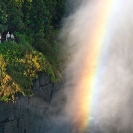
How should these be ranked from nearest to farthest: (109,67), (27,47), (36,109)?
(36,109) < (27,47) < (109,67)

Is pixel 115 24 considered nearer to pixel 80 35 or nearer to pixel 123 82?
pixel 80 35

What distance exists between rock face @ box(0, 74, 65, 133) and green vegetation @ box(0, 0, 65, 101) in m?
0.39

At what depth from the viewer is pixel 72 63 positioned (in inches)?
851

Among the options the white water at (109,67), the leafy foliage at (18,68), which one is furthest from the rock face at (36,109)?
the white water at (109,67)

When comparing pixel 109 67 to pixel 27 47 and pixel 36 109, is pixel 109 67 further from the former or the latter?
pixel 36 109

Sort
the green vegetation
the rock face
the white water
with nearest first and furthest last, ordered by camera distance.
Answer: the rock face
the green vegetation
the white water

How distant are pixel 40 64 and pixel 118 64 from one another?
6565mm

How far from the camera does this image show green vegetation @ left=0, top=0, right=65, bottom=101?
17.3m

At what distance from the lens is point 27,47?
18.8 meters

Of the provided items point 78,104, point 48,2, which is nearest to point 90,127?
point 78,104

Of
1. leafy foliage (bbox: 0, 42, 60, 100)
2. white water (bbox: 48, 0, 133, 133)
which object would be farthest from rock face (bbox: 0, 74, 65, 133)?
white water (bbox: 48, 0, 133, 133)

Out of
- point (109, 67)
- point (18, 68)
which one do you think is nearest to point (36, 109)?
point (18, 68)

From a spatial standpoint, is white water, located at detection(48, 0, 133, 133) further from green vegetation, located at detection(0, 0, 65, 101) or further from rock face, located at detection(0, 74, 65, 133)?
green vegetation, located at detection(0, 0, 65, 101)

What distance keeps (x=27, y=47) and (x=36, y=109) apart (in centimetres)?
335
